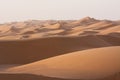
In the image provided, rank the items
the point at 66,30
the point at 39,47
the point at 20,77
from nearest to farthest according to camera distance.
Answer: the point at 20,77
the point at 39,47
the point at 66,30

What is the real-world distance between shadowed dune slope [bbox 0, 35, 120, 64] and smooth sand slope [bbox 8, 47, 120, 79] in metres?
0.64

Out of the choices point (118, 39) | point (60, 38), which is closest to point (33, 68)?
point (60, 38)

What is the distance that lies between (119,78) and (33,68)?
30.0 inches

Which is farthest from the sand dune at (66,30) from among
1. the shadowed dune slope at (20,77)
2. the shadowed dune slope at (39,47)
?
the shadowed dune slope at (20,77)

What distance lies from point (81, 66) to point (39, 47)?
1.24m

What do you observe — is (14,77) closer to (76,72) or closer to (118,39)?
(76,72)

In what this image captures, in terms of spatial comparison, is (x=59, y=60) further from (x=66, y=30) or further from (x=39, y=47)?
(x=66, y=30)

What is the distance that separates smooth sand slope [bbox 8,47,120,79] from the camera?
238cm

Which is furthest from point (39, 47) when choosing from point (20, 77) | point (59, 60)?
point (20, 77)

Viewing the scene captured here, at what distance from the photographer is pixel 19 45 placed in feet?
12.4

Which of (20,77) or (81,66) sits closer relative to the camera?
(20,77)

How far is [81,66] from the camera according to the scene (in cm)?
270

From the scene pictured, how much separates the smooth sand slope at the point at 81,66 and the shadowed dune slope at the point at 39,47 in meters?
0.64

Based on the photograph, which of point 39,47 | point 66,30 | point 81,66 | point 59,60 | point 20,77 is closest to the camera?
point 20,77
